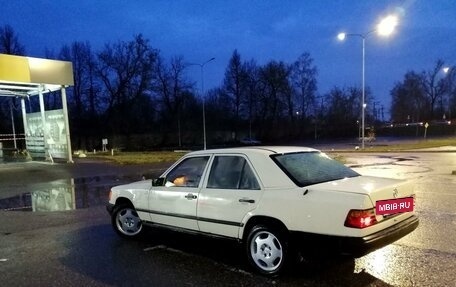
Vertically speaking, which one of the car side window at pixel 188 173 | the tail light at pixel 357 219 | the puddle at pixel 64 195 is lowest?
the puddle at pixel 64 195

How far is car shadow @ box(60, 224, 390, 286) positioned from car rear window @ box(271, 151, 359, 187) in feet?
3.26

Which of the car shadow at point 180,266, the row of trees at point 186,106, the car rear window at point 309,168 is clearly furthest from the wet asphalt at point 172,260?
the row of trees at point 186,106

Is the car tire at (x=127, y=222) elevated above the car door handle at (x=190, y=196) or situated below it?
below

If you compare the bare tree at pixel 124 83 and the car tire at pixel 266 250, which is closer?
the car tire at pixel 266 250

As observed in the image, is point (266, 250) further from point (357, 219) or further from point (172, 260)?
point (172, 260)

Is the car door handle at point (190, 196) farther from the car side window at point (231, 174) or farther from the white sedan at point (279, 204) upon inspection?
the car side window at point (231, 174)

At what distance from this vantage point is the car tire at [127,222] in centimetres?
701

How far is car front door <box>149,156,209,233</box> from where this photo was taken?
19.6 feet

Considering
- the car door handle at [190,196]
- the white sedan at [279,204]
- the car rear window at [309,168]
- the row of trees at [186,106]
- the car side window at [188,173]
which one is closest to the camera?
the white sedan at [279,204]

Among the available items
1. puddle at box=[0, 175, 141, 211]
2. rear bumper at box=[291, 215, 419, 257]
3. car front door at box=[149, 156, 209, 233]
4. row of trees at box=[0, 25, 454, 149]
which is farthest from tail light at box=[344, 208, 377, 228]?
row of trees at box=[0, 25, 454, 149]

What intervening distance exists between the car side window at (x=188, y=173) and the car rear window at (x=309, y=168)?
46.1 inches

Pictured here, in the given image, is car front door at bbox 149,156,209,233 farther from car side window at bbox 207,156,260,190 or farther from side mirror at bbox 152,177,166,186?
car side window at bbox 207,156,260,190

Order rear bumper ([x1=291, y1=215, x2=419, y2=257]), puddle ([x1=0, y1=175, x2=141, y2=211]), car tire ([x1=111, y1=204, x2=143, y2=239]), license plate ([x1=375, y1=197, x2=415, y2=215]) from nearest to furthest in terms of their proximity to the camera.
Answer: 1. rear bumper ([x1=291, y1=215, x2=419, y2=257])
2. license plate ([x1=375, y1=197, x2=415, y2=215])
3. car tire ([x1=111, y1=204, x2=143, y2=239])
4. puddle ([x1=0, y1=175, x2=141, y2=211])

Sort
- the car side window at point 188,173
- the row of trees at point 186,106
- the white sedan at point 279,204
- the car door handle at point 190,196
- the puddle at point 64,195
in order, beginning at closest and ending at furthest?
1. the white sedan at point 279,204
2. the car door handle at point 190,196
3. the car side window at point 188,173
4. the puddle at point 64,195
5. the row of trees at point 186,106
